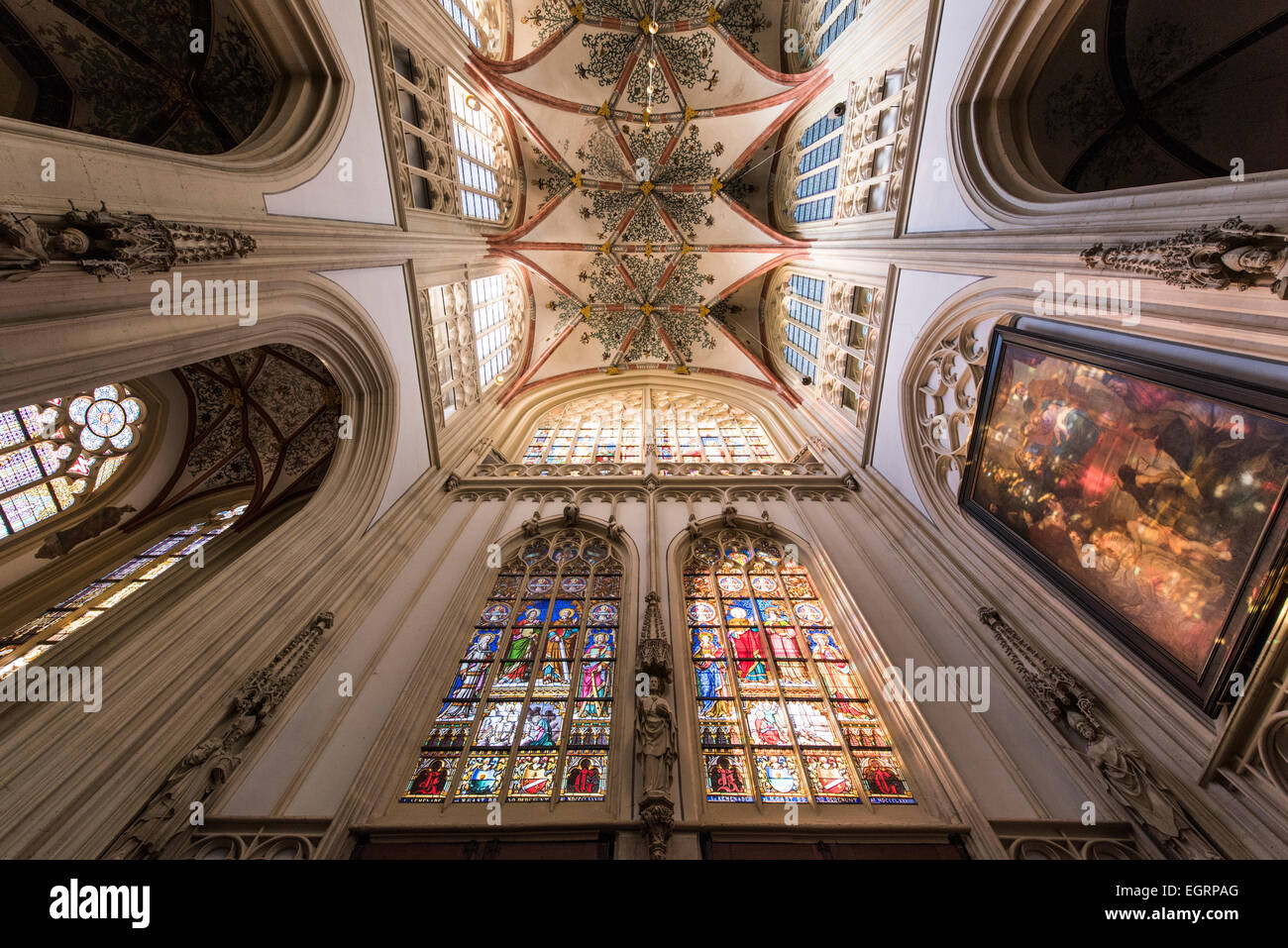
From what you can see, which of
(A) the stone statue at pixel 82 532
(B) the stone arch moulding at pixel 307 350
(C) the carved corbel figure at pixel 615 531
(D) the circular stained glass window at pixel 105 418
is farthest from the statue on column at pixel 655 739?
(D) the circular stained glass window at pixel 105 418

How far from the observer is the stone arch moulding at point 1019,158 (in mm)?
4941

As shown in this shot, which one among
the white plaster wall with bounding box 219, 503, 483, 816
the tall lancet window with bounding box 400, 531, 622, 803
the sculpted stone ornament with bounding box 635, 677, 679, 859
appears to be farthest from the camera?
the tall lancet window with bounding box 400, 531, 622, 803

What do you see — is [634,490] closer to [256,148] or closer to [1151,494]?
[256,148]

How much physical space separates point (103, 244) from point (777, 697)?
8950 millimetres

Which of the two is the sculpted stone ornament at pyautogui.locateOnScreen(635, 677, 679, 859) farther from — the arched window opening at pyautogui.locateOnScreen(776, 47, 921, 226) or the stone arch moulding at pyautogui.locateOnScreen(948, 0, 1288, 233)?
the arched window opening at pyautogui.locateOnScreen(776, 47, 921, 226)

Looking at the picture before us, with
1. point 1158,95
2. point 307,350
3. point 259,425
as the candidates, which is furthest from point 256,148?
point 1158,95

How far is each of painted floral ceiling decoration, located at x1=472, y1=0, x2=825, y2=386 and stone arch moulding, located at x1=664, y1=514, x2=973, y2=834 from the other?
38.3ft

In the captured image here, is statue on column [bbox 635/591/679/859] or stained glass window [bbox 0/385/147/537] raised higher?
stained glass window [bbox 0/385/147/537]

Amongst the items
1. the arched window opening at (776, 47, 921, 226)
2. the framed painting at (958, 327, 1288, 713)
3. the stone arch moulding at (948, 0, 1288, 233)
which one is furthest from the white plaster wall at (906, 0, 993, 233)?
the framed painting at (958, 327, 1288, 713)

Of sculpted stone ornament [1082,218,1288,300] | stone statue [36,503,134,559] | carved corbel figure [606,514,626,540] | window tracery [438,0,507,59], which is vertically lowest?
carved corbel figure [606,514,626,540]

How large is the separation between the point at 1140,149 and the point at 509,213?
53.4 feet

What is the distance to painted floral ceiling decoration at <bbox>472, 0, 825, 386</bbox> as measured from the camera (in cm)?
1559
